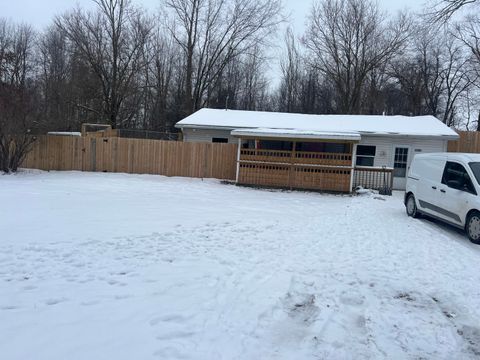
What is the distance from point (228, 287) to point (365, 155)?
16.6m

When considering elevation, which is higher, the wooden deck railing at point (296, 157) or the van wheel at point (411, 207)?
the wooden deck railing at point (296, 157)

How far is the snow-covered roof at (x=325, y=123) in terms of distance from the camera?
19141 millimetres

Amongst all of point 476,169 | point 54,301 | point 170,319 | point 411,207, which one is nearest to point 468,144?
point 411,207

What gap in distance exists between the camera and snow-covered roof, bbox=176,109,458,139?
19.1 metres

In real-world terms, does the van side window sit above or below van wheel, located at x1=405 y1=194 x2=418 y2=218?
above

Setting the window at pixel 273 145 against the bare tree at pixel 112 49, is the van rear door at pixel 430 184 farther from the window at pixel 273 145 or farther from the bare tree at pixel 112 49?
the bare tree at pixel 112 49

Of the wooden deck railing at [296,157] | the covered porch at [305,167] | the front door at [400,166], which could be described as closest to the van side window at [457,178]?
the covered porch at [305,167]

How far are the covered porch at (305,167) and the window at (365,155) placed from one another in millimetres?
2417

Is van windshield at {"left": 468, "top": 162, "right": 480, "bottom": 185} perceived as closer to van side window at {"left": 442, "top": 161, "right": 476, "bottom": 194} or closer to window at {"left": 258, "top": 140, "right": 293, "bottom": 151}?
van side window at {"left": 442, "top": 161, "right": 476, "bottom": 194}

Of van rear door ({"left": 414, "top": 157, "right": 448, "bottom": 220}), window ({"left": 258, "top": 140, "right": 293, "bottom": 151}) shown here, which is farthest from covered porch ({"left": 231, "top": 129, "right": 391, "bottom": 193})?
van rear door ({"left": 414, "top": 157, "right": 448, "bottom": 220})

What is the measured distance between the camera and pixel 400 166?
63.7 feet

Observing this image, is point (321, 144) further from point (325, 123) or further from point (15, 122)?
point (15, 122)

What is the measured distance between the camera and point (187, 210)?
33.0ft

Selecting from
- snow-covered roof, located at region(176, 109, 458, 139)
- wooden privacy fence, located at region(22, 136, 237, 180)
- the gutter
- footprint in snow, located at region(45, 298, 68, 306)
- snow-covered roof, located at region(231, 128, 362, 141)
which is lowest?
footprint in snow, located at region(45, 298, 68, 306)
